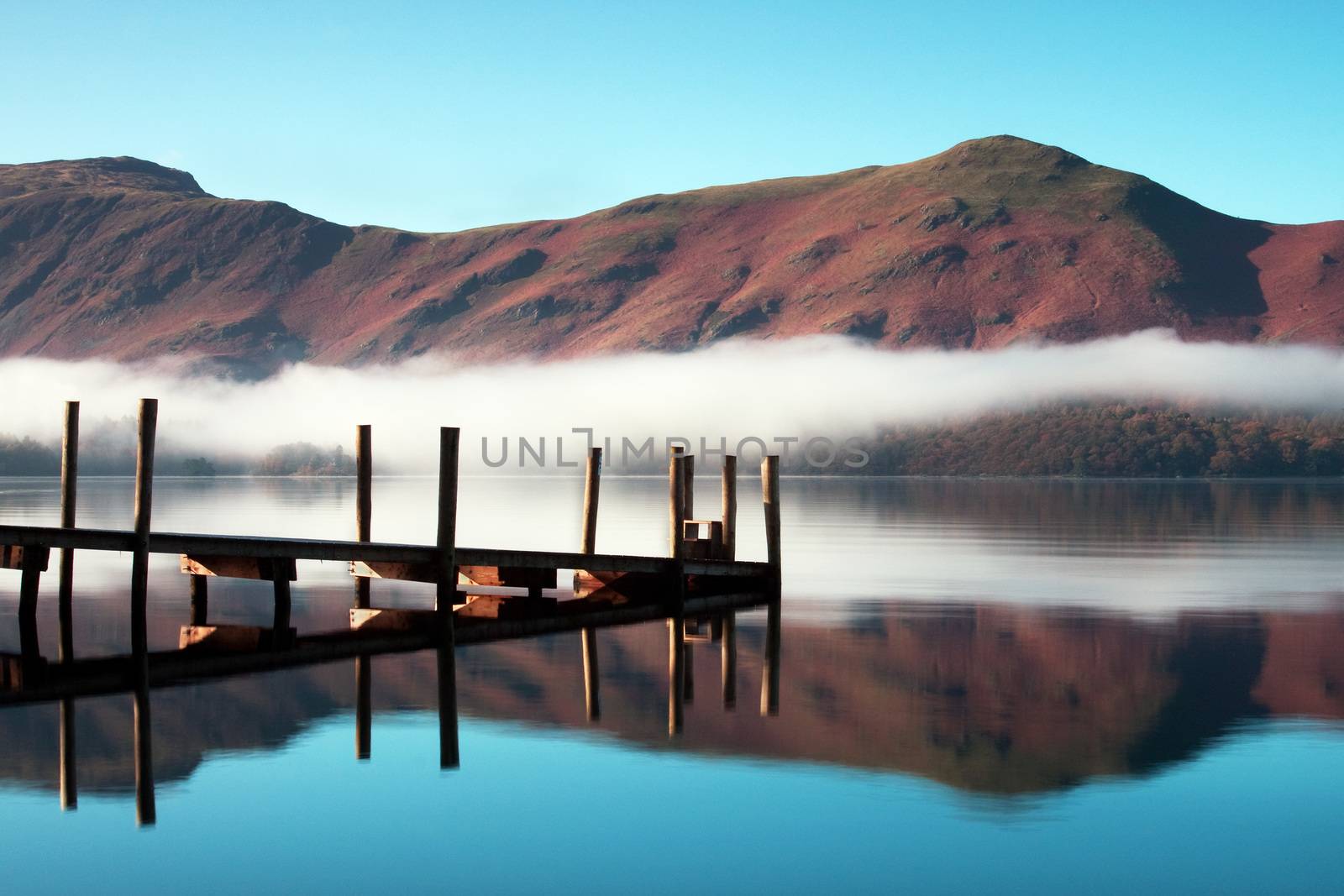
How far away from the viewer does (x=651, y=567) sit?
2619 cm

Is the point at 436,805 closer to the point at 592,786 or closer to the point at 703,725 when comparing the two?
the point at 592,786

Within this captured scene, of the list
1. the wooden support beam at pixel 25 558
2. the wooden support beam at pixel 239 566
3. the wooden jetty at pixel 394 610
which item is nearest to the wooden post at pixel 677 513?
the wooden jetty at pixel 394 610

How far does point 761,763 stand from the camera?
1409cm

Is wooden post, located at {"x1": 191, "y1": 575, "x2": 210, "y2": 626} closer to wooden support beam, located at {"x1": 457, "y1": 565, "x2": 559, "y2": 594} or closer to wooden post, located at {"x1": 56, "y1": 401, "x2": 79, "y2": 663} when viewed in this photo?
wooden post, located at {"x1": 56, "y1": 401, "x2": 79, "y2": 663}

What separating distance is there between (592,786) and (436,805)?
1.40 m

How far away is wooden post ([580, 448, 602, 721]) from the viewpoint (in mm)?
17141

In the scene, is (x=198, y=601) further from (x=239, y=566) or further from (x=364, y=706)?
(x=364, y=706)

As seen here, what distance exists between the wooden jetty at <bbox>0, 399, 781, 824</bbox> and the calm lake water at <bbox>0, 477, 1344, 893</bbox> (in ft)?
1.09

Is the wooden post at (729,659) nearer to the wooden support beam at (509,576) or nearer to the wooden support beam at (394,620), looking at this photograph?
the wooden support beam at (509,576)

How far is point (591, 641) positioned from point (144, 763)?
29.9 feet

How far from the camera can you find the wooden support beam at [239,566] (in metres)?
22.8

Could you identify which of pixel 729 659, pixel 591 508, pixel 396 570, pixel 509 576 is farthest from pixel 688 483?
pixel 729 659

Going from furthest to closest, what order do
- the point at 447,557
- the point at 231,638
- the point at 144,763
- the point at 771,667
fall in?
the point at 447,557 → the point at 231,638 → the point at 771,667 → the point at 144,763

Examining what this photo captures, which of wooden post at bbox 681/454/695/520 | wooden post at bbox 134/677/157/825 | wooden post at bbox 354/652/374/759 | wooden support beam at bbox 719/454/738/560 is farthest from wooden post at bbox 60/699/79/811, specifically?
wooden support beam at bbox 719/454/738/560
